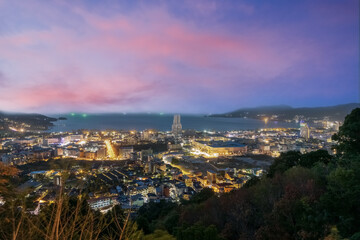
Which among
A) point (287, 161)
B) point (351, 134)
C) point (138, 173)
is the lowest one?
point (138, 173)

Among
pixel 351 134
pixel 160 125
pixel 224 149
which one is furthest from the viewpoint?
pixel 160 125

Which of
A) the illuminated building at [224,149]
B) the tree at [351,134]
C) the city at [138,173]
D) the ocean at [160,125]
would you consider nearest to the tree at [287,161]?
the city at [138,173]

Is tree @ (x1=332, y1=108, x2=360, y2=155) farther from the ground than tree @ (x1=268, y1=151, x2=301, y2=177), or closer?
farther from the ground

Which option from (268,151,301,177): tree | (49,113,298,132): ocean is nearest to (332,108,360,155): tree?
(268,151,301,177): tree

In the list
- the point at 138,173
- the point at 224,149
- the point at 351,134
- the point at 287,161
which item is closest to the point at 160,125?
the point at 224,149

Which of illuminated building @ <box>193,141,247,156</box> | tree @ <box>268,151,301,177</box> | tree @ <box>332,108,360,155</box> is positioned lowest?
illuminated building @ <box>193,141,247,156</box>

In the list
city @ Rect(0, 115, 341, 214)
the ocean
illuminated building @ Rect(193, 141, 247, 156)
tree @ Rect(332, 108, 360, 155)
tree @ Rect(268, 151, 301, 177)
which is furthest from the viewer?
the ocean

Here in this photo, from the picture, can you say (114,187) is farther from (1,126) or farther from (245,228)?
(1,126)

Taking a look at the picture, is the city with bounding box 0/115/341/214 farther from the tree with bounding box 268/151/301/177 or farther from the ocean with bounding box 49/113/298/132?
the ocean with bounding box 49/113/298/132

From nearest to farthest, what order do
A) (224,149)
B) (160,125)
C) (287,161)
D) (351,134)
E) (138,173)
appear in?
(351,134), (287,161), (138,173), (224,149), (160,125)

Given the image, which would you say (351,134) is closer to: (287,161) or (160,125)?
(287,161)

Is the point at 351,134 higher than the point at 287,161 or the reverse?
higher

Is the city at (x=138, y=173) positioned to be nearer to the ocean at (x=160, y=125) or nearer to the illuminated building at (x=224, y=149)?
the illuminated building at (x=224, y=149)
